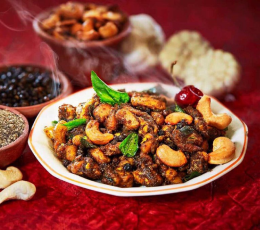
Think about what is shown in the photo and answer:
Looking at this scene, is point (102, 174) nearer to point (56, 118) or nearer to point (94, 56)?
point (56, 118)

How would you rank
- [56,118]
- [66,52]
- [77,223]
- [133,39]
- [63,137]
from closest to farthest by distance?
[77,223] < [63,137] < [56,118] < [66,52] < [133,39]

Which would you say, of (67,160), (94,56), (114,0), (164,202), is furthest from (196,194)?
(114,0)

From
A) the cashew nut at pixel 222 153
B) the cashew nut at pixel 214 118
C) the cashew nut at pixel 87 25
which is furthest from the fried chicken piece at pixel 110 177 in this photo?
the cashew nut at pixel 87 25

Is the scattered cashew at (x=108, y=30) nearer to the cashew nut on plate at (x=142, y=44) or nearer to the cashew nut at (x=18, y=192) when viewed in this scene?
the cashew nut on plate at (x=142, y=44)

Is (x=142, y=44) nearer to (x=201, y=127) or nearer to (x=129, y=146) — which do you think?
(x=201, y=127)

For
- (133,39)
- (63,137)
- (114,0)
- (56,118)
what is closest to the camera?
(63,137)

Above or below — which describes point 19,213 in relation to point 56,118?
below
